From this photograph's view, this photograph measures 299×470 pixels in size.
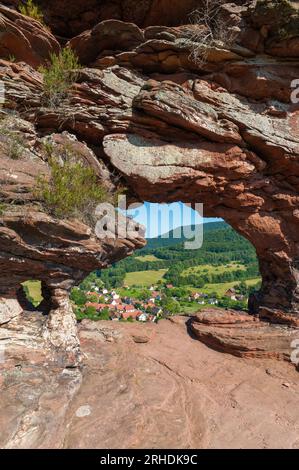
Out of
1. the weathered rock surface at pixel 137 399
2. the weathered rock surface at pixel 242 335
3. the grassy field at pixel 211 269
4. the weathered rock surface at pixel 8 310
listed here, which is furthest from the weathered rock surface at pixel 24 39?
the grassy field at pixel 211 269

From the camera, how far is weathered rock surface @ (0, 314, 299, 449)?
6.72m

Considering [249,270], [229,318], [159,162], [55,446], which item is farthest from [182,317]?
[249,270]

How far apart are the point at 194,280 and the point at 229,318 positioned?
96.7m

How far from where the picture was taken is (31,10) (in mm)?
10094

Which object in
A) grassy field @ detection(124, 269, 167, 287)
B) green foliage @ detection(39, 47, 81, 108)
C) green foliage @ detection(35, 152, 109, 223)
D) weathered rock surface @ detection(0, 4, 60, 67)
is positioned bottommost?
grassy field @ detection(124, 269, 167, 287)

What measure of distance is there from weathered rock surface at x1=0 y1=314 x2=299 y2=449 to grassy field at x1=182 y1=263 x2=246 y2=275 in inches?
4706

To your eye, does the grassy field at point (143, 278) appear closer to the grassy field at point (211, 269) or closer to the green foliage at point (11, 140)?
the grassy field at point (211, 269)

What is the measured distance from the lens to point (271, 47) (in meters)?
10.2

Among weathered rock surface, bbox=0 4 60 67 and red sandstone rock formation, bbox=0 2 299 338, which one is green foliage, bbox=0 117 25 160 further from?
weathered rock surface, bbox=0 4 60 67

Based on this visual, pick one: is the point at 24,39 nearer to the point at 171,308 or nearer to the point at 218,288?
the point at 171,308

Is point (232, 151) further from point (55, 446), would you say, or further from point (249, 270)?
point (249, 270)

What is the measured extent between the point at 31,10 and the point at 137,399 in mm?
12767

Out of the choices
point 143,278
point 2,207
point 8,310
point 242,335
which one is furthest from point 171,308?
point 143,278

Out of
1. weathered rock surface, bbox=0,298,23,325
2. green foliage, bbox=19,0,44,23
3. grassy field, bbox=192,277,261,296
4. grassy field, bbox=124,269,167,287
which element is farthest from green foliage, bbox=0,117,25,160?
grassy field, bbox=124,269,167,287
